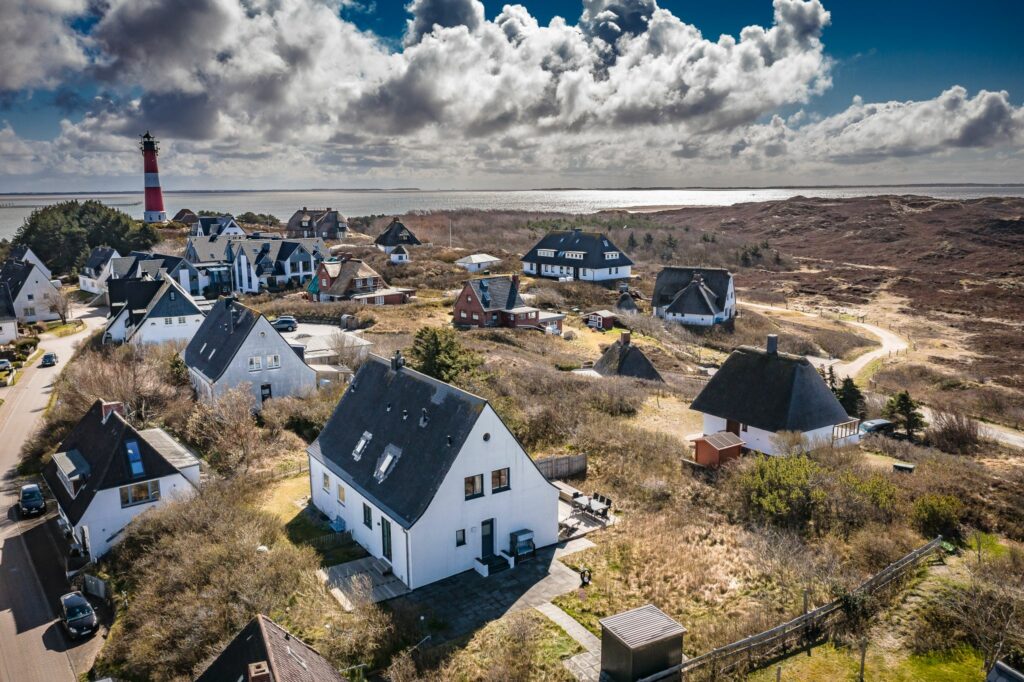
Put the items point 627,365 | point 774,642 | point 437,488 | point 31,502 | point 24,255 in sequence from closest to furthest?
point 774,642 < point 437,488 < point 31,502 < point 627,365 < point 24,255

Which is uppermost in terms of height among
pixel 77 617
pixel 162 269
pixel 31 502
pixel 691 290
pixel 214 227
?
pixel 214 227

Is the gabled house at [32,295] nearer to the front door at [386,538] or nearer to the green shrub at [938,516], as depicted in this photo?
the front door at [386,538]

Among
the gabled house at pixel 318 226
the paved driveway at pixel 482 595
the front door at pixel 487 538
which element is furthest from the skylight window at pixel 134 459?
the gabled house at pixel 318 226

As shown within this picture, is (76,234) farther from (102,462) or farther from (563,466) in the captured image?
(563,466)

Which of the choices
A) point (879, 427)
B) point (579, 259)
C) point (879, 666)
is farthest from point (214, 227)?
point (879, 666)

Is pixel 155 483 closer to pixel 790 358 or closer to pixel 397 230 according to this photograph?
pixel 790 358

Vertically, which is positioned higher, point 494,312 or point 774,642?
point 494,312

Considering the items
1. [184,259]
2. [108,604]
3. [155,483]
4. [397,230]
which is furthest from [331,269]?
[108,604]
